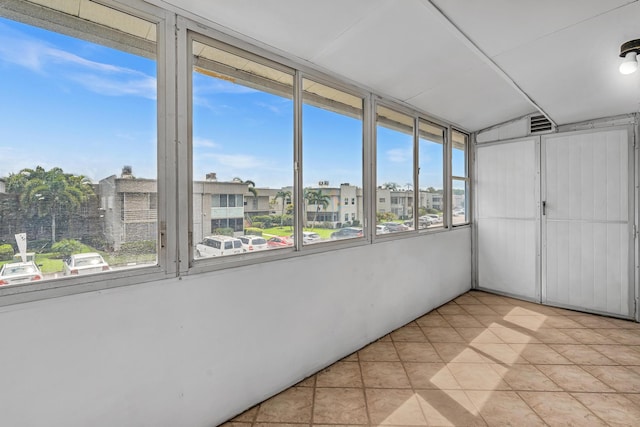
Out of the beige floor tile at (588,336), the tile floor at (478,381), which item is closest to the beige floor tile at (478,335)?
the tile floor at (478,381)

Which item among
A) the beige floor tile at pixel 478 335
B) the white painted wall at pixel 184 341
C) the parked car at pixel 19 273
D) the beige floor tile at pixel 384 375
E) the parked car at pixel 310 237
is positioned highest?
the parked car at pixel 310 237

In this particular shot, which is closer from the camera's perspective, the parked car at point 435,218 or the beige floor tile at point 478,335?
the beige floor tile at point 478,335

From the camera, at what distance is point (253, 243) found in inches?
85.8

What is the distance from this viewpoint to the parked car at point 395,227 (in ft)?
10.9

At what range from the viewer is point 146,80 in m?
1.72

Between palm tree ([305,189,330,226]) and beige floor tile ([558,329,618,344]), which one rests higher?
palm tree ([305,189,330,226])

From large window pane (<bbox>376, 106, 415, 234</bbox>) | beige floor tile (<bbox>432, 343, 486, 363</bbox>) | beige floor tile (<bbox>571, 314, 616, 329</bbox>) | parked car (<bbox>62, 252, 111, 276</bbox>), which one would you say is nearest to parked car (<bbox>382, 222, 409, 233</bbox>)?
large window pane (<bbox>376, 106, 415, 234</bbox>)

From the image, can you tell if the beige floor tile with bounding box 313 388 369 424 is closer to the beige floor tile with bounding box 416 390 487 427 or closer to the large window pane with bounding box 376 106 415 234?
the beige floor tile with bounding box 416 390 487 427

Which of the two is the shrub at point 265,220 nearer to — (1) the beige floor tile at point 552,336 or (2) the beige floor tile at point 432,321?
(2) the beige floor tile at point 432,321

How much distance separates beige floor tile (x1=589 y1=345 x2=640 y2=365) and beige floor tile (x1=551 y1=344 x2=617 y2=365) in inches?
2.5

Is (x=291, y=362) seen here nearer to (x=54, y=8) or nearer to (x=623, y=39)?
(x=54, y=8)

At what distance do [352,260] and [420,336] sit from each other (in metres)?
1.18

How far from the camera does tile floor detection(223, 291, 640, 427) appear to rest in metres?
2.03

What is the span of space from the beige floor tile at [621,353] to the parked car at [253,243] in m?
3.13
